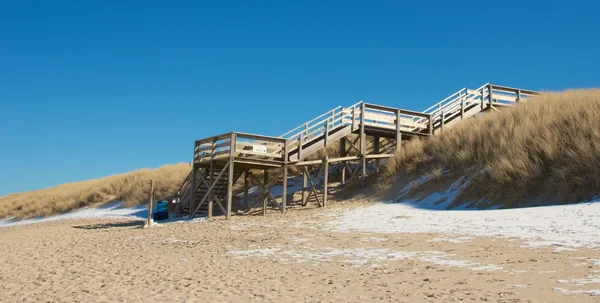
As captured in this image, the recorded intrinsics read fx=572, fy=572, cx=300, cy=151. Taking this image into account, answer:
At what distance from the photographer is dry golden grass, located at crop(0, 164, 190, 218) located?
97.1ft

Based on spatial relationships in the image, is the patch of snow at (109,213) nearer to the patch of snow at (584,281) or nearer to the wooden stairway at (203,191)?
the wooden stairway at (203,191)

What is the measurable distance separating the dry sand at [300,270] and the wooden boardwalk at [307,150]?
586 centimetres

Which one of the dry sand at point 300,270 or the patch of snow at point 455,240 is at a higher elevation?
the patch of snow at point 455,240

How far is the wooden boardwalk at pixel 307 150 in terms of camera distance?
20219 millimetres

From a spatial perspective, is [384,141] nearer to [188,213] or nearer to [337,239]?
[188,213]

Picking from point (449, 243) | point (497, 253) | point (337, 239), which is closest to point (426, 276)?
point (497, 253)

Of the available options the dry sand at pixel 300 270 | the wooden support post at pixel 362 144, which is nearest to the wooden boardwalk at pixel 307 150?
the wooden support post at pixel 362 144

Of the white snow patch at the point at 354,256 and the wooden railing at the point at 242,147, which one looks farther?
the wooden railing at the point at 242,147

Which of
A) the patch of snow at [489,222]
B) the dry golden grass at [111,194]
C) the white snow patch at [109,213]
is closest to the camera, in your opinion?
the patch of snow at [489,222]

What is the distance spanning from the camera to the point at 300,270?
9406 millimetres

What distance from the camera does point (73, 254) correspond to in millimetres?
12852

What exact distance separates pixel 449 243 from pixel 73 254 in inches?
323

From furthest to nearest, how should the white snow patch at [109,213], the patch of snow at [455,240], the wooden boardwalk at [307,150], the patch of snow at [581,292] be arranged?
the white snow patch at [109,213]
the wooden boardwalk at [307,150]
the patch of snow at [455,240]
the patch of snow at [581,292]

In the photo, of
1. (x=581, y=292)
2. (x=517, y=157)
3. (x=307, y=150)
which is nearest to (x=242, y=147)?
(x=307, y=150)
